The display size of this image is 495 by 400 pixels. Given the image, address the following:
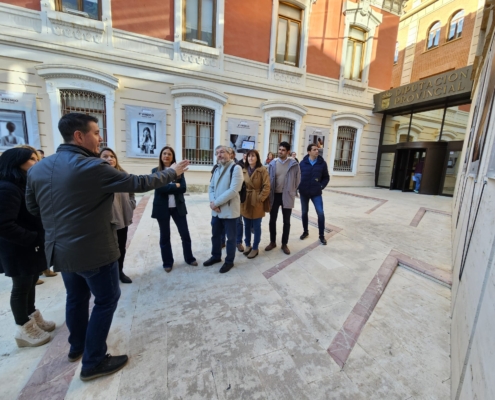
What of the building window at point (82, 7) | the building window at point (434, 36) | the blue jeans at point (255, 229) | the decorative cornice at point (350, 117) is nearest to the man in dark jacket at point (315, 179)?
the blue jeans at point (255, 229)

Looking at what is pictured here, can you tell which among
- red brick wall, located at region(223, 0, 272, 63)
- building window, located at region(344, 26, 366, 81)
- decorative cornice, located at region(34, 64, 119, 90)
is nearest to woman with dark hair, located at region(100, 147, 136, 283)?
decorative cornice, located at region(34, 64, 119, 90)

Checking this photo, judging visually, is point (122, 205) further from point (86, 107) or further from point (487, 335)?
point (86, 107)

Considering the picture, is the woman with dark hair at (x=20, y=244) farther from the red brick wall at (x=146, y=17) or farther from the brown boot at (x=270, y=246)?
the red brick wall at (x=146, y=17)

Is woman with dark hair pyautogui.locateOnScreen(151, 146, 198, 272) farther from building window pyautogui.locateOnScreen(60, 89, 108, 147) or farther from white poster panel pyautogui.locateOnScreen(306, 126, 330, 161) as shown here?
white poster panel pyautogui.locateOnScreen(306, 126, 330, 161)

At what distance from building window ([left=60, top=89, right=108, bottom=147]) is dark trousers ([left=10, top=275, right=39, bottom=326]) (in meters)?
7.15

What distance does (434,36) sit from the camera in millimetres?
14133

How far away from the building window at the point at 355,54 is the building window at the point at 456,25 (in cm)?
579

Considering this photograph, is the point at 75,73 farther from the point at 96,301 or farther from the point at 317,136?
the point at 317,136

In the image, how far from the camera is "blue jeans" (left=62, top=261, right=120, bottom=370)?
1602mm

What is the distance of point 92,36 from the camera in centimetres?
750

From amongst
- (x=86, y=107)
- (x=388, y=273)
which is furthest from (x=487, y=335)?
(x=86, y=107)

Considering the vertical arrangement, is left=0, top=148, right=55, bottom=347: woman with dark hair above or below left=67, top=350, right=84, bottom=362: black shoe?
above

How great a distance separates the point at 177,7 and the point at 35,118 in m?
6.10

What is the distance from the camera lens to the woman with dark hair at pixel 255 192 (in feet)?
11.7
